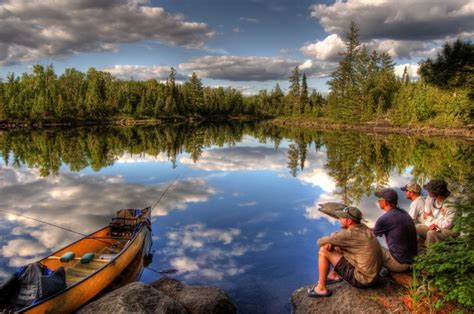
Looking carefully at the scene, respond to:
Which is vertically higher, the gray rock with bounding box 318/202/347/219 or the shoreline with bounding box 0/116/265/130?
the shoreline with bounding box 0/116/265/130

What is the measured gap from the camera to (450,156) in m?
29.4

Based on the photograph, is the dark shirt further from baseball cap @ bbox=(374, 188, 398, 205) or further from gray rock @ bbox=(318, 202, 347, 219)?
gray rock @ bbox=(318, 202, 347, 219)

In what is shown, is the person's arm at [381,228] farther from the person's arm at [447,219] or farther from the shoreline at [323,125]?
the shoreline at [323,125]

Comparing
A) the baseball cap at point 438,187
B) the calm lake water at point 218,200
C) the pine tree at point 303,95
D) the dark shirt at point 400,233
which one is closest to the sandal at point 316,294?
the calm lake water at point 218,200

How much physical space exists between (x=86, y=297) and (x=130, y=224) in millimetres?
4545

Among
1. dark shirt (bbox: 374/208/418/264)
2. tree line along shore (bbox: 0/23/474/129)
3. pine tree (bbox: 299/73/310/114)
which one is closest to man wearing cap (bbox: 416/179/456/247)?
dark shirt (bbox: 374/208/418/264)

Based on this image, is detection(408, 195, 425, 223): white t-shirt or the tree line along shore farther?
the tree line along shore

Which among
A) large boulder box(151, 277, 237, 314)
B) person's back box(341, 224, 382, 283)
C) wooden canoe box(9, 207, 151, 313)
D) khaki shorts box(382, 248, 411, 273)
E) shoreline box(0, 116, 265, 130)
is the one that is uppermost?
shoreline box(0, 116, 265, 130)

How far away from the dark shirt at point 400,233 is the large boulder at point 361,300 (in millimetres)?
595

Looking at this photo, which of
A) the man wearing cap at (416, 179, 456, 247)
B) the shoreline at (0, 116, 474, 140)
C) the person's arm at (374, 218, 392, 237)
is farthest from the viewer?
the shoreline at (0, 116, 474, 140)

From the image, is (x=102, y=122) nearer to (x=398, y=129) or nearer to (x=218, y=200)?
(x=398, y=129)

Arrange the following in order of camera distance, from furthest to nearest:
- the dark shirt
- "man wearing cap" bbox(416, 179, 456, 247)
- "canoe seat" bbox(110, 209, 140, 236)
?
"canoe seat" bbox(110, 209, 140, 236)
"man wearing cap" bbox(416, 179, 456, 247)
the dark shirt

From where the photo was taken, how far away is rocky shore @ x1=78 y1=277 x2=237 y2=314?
6523 mm

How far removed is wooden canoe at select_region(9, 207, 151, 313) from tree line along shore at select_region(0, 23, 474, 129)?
30531 millimetres
